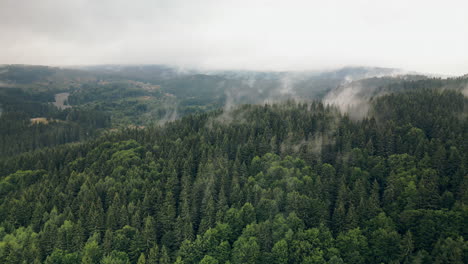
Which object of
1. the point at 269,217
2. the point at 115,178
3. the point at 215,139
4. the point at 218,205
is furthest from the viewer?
the point at 215,139

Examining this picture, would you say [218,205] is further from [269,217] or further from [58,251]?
[58,251]

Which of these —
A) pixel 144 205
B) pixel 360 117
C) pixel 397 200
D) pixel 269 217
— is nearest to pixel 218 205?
pixel 269 217

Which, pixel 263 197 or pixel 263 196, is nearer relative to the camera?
pixel 263 197

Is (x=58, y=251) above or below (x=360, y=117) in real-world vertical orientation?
below

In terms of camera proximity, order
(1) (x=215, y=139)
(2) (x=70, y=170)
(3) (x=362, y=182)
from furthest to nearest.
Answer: (1) (x=215, y=139), (2) (x=70, y=170), (3) (x=362, y=182)
